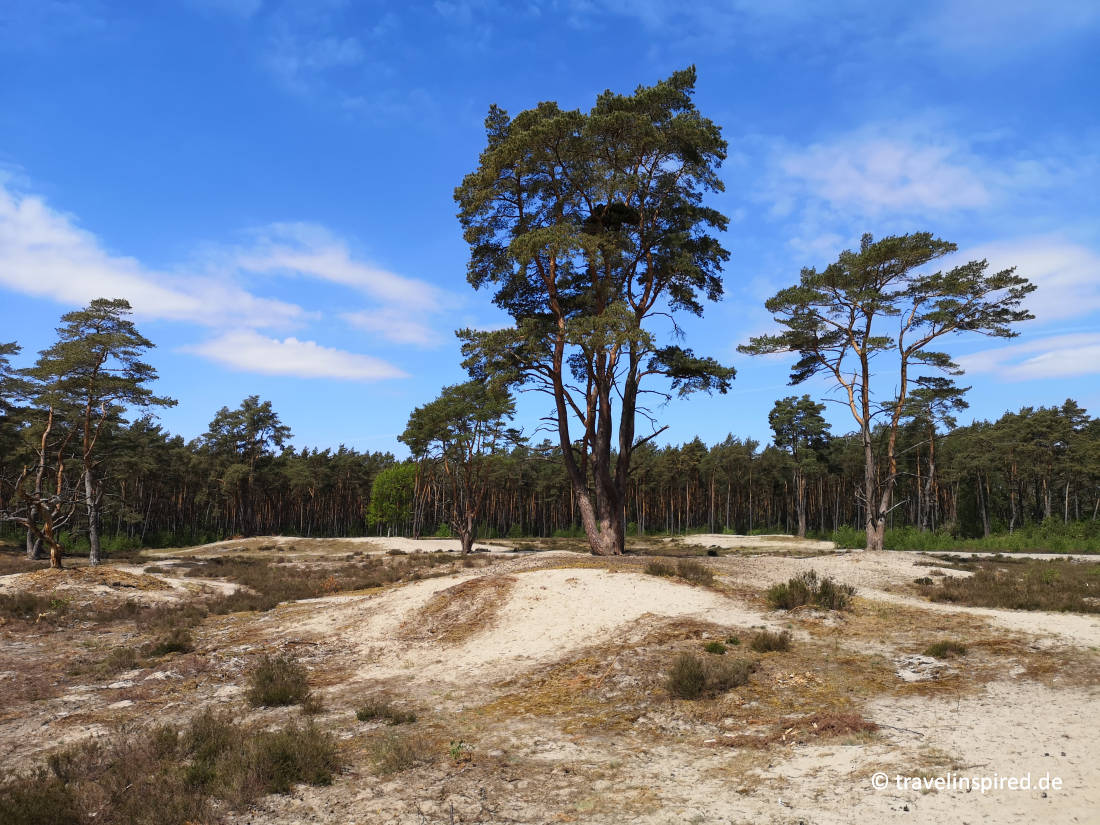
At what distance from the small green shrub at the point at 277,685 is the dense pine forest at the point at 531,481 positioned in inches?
795

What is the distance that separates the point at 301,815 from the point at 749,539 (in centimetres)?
5475

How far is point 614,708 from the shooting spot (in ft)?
26.7

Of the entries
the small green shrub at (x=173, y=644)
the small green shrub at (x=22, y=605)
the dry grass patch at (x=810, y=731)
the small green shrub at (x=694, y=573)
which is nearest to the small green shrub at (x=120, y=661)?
the small green shrub at (x=173, y=644)

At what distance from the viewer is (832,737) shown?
21.6 ft

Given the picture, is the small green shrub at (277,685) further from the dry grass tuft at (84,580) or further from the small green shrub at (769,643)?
the dry grass tuft at (84,580)

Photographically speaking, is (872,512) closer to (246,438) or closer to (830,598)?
(830,598)

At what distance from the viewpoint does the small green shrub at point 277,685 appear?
355 inches

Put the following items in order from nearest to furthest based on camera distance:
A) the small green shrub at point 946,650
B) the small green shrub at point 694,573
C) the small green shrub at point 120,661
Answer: the small green shrub at point 946,650 → the small green shrub at point 120,661 → the small green shrub at point 694,573

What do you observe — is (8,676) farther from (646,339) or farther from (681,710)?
(646,339)

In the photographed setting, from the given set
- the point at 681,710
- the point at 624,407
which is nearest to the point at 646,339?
the point at 624,407

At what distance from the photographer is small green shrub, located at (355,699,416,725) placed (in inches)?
311

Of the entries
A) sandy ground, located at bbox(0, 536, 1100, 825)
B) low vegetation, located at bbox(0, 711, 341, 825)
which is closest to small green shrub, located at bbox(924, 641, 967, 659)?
sandy ground, located at bbox(0, 536, 1100, 825)

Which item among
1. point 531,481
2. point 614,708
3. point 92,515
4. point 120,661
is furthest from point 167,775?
point 531,481

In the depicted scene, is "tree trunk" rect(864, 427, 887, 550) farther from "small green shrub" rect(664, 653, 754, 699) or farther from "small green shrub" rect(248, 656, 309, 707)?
"small green shrub" rect(248, 656, 309, 707)
